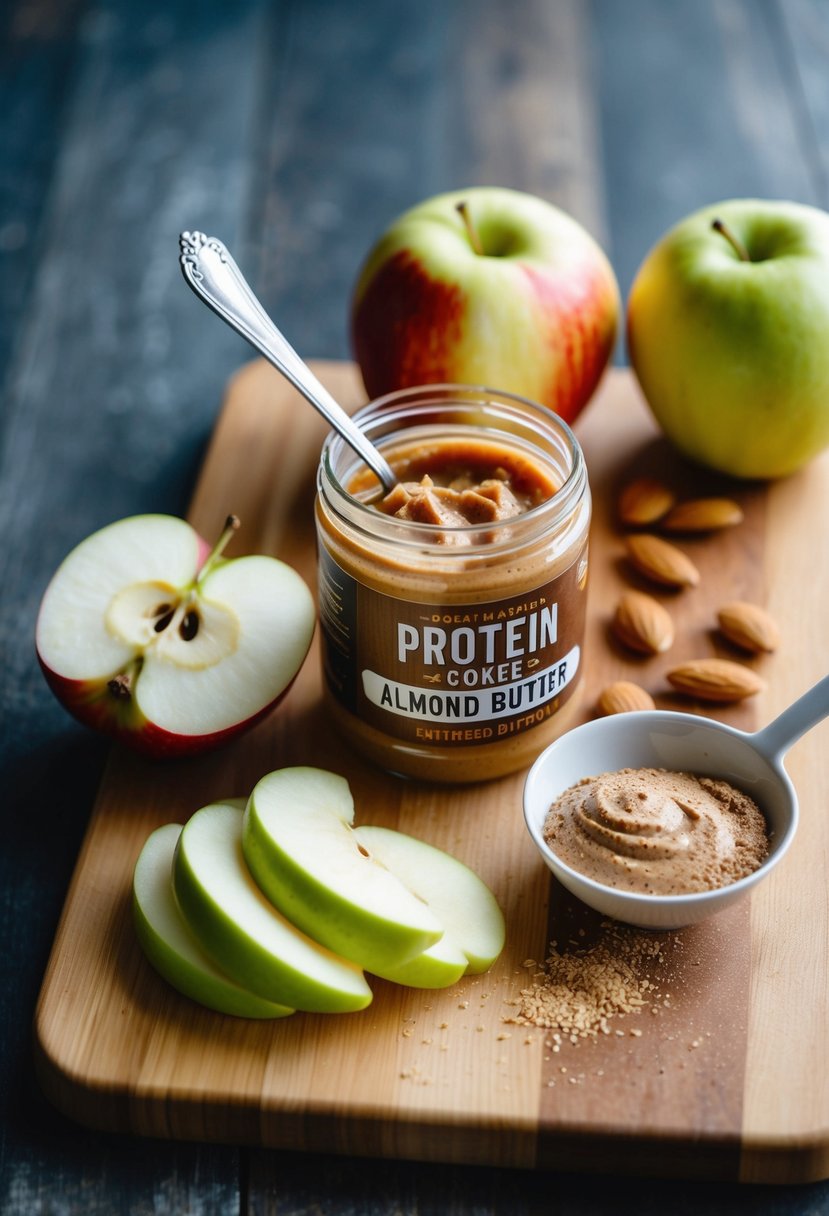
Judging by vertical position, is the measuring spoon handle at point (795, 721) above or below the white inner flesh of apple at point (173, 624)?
above

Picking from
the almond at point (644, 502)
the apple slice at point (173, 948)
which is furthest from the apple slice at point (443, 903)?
the almond at point (644, 502)

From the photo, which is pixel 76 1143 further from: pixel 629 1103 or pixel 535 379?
pixel 535 379

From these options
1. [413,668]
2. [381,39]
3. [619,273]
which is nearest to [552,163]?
[619,273]

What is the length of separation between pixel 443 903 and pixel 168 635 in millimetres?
416

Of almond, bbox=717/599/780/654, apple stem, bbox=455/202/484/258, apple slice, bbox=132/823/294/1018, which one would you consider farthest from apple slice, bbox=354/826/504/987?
apple stem, bbox=455/202/484/258

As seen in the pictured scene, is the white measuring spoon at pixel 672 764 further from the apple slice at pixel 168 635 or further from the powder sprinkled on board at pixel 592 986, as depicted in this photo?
the apple slice at pixel 168 635

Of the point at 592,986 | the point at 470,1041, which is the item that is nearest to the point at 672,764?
the point at 592,986

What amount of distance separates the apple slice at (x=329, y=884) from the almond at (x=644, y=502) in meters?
0.66

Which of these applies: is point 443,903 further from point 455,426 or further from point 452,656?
point 455,426

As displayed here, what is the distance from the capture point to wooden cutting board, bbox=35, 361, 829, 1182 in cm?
107

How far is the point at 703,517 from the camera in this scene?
1.66 meters

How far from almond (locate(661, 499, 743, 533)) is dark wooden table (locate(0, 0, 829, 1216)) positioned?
67 centimetres

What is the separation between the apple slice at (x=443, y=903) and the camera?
1133 mm

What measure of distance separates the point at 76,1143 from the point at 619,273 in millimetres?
1651
